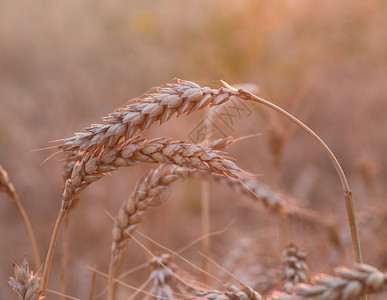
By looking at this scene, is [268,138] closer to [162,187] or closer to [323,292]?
[162,187]

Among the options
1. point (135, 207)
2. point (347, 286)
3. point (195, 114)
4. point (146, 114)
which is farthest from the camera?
point (195, 114)

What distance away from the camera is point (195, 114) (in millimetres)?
3086

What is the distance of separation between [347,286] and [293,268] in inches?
21.3

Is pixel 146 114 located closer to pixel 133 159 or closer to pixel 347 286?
pixel 133 159

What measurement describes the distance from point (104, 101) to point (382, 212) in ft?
14.3

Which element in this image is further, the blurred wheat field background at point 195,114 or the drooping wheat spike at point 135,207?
the blurred wheat field background at point 195,114

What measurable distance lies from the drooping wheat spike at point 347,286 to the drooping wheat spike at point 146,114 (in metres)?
0.36

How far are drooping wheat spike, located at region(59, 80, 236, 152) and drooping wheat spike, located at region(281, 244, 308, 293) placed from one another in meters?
0.56

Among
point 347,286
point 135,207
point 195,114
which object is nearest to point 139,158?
point 135,207

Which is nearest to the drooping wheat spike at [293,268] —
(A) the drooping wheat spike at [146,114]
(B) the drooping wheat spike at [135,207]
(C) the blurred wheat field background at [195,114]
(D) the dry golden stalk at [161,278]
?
(D) the dry golden stalk at [161,278]

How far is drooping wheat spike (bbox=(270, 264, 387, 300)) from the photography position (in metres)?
0.61

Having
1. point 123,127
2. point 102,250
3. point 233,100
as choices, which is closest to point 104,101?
point 102,250

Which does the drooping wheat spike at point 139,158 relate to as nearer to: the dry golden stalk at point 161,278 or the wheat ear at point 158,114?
the wheat ear at point 158,114

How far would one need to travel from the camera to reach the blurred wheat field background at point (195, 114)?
310cm
